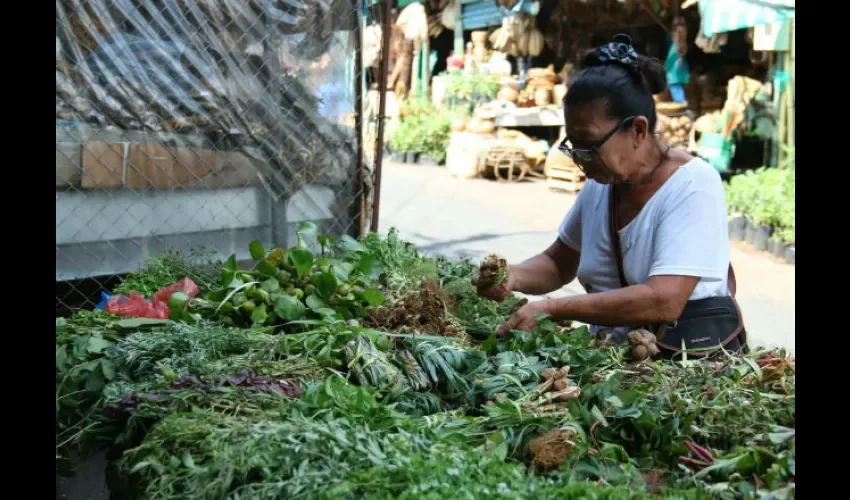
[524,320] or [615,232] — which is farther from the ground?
[615,232]

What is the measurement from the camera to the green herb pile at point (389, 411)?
1.53 meters

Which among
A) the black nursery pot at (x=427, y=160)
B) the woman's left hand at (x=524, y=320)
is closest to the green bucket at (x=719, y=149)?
A: the black nursery pot at (x=427, y=160)

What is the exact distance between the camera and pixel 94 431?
2008 millimetres

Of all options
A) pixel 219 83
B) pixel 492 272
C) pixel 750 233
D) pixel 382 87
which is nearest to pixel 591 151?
pixel 492 272

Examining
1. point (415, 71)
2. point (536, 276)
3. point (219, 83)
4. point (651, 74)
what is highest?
point (415, 71)

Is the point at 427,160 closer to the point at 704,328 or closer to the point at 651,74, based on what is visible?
the point at 651,74

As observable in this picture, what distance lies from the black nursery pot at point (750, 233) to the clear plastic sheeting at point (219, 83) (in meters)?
5.81

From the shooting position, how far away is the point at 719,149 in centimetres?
1105

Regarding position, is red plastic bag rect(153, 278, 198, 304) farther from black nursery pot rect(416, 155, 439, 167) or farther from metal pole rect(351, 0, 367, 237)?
black nursery pot rect(416, 155, 439, 167)

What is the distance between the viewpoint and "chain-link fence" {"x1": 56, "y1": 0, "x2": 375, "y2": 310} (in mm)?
4102

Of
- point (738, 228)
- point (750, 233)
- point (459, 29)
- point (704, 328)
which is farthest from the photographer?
point (459, 29)

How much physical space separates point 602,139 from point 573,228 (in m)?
0.69

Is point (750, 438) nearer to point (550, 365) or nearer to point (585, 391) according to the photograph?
point (585, 391)
